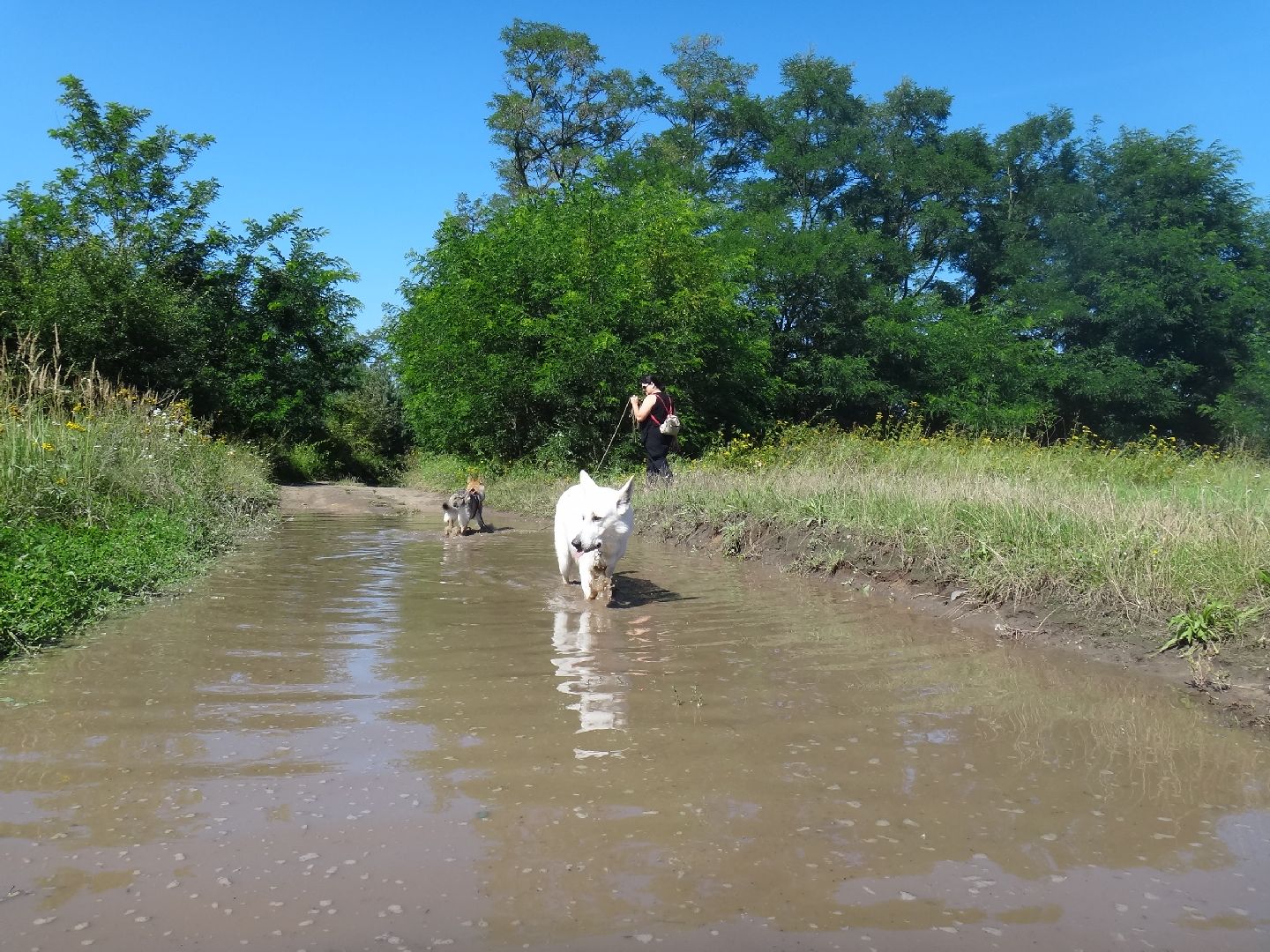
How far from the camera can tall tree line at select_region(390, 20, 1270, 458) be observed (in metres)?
21.8

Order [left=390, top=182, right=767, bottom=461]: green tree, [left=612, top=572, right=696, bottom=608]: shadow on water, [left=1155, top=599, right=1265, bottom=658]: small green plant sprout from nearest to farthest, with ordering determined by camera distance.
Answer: [left=1155, top=599, right=1265, bottom=658]: small green plant sprout, [left=612, top=572, right=696, bottom=608]: shadow on water, [left=390, top=182, right=767, bottom=461]: green tree

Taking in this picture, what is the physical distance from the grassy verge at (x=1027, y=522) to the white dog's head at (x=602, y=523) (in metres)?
2.52

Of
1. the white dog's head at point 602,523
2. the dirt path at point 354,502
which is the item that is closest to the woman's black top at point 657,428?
the dirt path at point 354,502

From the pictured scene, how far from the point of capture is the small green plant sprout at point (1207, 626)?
5.80m

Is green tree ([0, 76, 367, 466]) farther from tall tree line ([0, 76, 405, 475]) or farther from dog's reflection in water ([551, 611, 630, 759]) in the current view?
dog's reflection in water ([551, 611, 630, 759])

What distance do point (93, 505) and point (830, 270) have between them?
26.3m

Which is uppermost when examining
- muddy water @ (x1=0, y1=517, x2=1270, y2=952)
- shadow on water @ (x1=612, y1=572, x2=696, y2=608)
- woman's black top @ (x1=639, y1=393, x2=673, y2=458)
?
woman's black top @ (x1=639, y1=393, x2=673, y2=458)

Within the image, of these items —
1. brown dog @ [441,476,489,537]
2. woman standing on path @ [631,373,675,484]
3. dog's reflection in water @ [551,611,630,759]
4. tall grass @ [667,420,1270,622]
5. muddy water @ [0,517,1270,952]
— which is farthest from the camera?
woman standing on path @ [631,373,675,484]

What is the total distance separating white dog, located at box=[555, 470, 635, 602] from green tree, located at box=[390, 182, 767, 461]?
11.5 meters

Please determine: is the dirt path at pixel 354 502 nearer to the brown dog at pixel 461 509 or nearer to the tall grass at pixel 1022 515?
the tall grass at pixel 1022 515

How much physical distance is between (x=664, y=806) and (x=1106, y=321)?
34.4 m

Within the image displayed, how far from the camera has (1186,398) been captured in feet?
Result: 107

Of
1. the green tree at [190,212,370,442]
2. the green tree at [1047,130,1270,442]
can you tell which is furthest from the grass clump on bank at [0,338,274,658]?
the green tree at [1047,130,1270,442]

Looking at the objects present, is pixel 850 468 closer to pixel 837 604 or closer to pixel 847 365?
pixel 837 604
